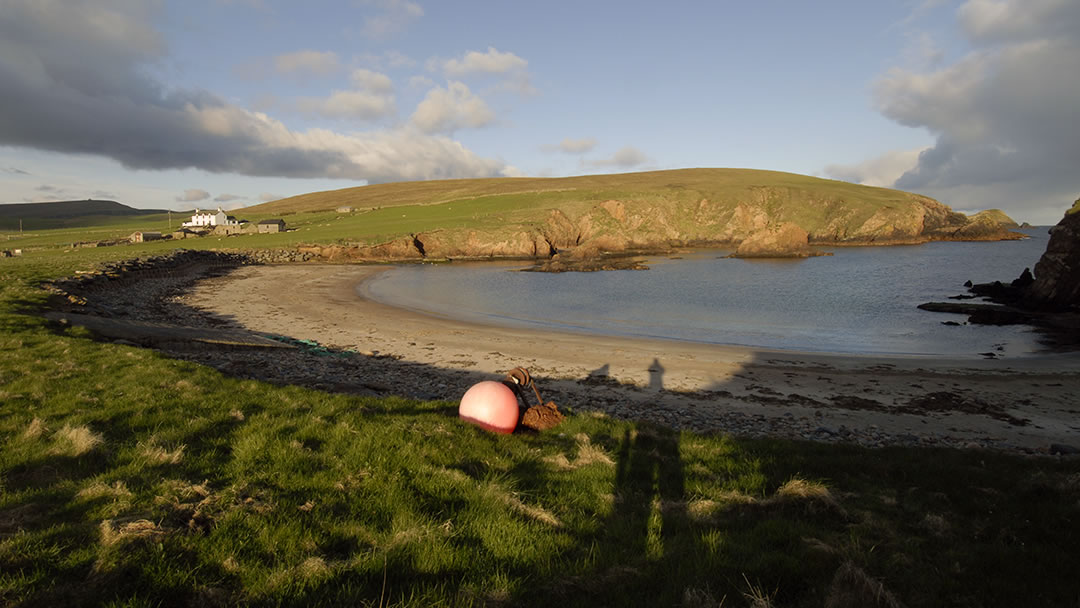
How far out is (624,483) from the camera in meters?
7.62

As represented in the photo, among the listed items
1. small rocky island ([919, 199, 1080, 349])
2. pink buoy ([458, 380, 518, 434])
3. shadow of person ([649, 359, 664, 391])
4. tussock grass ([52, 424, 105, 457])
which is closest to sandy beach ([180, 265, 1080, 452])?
shadow of person ([649, 359, 664, 391])

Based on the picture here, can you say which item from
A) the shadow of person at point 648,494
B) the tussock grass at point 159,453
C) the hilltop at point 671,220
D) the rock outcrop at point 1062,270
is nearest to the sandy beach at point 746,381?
the shadow of person at point 648,494

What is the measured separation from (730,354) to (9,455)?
26.2 meters

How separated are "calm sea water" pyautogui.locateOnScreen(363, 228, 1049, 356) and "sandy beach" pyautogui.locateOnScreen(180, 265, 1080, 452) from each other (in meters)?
4.54

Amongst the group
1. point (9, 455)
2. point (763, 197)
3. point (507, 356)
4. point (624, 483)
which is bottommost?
point (507, 356)

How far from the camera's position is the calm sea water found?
31422mm

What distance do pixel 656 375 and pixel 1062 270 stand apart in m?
38.2

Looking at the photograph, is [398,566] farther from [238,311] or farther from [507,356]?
[238,311]

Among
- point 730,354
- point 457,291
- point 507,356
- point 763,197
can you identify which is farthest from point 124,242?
point 763,197

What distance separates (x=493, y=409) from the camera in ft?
31.0

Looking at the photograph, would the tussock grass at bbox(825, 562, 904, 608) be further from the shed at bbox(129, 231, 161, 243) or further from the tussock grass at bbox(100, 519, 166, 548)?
the shed at bbox(129, 231, 161, 243)

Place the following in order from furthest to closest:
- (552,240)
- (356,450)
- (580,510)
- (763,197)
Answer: (763,197) < (552,240) < (356,450) < (580,510)

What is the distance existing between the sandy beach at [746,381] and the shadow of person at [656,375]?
5cm

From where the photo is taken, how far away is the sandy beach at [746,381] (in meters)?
15.4
